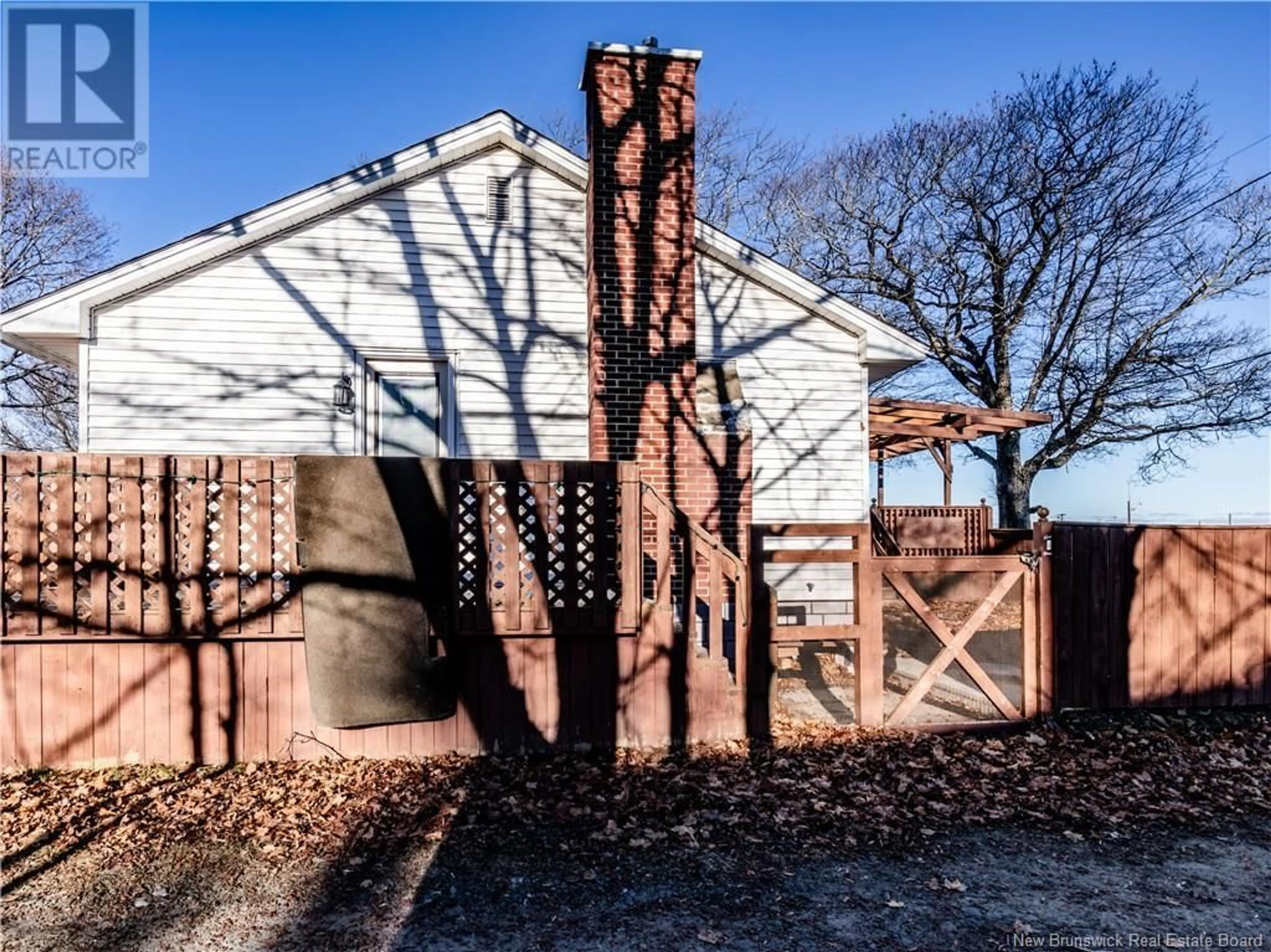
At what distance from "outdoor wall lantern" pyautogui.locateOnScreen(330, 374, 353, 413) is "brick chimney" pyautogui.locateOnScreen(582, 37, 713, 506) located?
2.88 meters

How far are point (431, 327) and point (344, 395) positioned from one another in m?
1.22

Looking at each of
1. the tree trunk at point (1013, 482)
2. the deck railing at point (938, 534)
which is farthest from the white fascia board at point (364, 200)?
the tree trunk at point (1013, 482)

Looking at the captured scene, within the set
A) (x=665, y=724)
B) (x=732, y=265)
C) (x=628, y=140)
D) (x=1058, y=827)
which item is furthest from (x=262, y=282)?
(x=1058, y=827)

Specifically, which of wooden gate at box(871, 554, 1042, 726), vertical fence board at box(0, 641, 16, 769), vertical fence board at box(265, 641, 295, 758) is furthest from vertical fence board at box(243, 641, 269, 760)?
wooden gate at box(871, 554, 1042, 726)

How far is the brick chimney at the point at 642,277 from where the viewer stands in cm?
734

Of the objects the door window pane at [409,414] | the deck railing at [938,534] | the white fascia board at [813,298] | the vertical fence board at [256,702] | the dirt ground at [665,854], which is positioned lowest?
the dirt ground at [665,854]

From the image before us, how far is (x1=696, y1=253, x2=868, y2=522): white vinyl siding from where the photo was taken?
9.36 m

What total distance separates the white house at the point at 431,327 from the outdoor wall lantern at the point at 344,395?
0.03 meters

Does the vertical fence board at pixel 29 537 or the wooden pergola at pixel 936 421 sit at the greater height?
the wooden pergola at pixel 936 421

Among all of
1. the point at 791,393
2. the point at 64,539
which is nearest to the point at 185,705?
the point at 64,539

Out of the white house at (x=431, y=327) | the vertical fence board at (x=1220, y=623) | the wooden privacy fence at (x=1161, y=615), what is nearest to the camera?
the wooden privacy fence at (x=1161, y=615)

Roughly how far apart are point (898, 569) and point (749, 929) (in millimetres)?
3299

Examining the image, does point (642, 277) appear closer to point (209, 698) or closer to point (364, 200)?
point (364, 200)

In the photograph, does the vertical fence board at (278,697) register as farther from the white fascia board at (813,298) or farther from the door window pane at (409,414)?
the white fascia board at (813,298)
